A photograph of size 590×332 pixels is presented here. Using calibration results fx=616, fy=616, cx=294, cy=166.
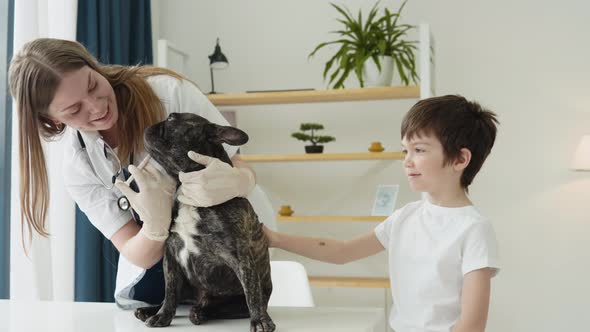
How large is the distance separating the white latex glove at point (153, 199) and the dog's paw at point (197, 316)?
135 millimetres

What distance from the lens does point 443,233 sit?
1160 millimetres

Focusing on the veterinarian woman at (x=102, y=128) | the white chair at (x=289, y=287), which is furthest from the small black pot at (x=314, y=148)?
the veterinarian woman at (x=102, y=128)

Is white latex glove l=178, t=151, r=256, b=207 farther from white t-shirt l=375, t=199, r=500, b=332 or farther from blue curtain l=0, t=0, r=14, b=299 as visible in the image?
blue curtain l=0, t=0, r=14, b=299

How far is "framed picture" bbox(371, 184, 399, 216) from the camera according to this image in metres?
3.30

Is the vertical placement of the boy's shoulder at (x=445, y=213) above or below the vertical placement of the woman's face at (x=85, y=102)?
below

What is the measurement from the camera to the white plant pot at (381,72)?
10.4 ft

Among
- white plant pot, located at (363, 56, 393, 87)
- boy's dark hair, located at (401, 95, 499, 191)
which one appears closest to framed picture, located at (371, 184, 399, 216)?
white plant pot, located at (363, 56, 393, 87)

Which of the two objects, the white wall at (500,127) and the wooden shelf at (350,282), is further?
the white wall at (500,127)

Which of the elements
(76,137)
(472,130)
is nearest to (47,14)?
(76,137)

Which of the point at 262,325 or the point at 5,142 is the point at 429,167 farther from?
the point at 5,142

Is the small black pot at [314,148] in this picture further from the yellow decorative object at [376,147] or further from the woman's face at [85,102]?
the woman's face at [85,102]

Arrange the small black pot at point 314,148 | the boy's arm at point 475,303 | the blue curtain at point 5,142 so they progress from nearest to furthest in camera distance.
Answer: the boy's arm at point 475,303 → the blue curtain at point 5,142 → the small black pot at point 314,148

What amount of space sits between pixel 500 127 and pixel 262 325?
2.79 meters

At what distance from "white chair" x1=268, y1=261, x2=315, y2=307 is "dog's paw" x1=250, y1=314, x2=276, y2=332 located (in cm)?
83
